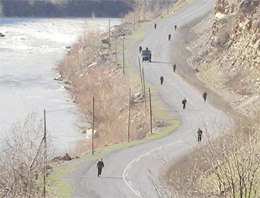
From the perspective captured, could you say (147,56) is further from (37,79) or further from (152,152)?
(152,152)

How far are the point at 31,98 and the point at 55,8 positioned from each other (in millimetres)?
96535

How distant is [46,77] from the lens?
268 ft

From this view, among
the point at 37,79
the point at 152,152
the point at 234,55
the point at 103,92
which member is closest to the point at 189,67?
the point at 234,55

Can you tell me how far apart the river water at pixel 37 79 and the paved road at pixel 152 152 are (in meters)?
8.94

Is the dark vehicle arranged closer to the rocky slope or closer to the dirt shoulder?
the dirt shoulder

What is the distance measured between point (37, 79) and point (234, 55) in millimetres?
25691

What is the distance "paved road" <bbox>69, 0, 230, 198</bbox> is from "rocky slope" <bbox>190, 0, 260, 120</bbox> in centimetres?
313

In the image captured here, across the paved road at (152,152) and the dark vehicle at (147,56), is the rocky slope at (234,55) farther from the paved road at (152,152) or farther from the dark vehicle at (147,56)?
the dark vehicle at (147,56)

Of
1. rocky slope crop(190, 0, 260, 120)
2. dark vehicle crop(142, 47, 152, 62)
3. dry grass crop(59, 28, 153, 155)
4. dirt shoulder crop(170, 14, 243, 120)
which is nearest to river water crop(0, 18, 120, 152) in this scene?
dry grass crop(59, 28, 153, 155)

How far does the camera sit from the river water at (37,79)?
57.4 m

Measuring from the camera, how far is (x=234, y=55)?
66625 mm

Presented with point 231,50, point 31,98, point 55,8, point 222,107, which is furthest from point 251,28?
point 55,8

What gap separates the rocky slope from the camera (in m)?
58.2

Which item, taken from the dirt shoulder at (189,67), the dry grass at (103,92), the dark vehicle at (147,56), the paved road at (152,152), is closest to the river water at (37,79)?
the dry grass at (103,92)
